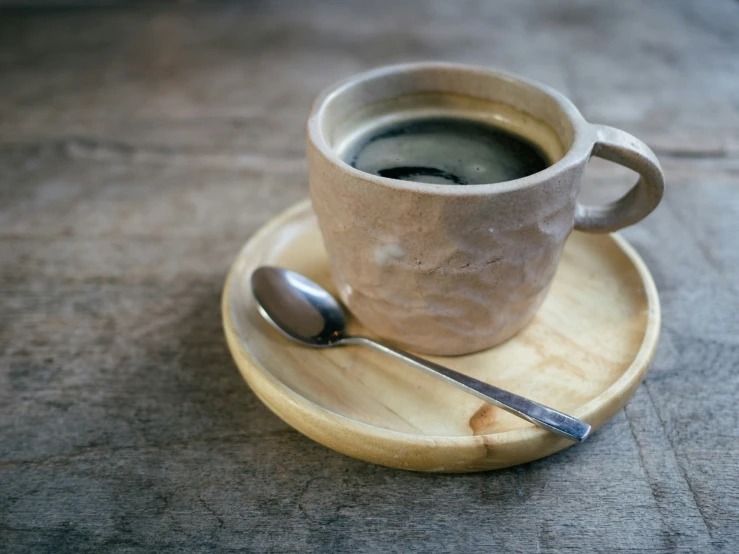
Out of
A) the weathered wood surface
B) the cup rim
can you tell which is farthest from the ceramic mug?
the weathered wood surface

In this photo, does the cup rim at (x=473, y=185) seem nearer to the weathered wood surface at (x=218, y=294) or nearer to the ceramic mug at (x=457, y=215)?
the ceramic mug at (x=457, y=215)

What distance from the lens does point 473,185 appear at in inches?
19.8

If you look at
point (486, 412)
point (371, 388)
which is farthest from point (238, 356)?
point (486, 412)

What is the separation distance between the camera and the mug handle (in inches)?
21.3

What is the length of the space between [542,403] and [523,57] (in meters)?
1.08

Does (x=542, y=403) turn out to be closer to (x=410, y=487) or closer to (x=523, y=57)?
(x=410, y=487)

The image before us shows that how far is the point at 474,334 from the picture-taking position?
59cm

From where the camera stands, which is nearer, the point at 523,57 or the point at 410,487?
the point at 410,487

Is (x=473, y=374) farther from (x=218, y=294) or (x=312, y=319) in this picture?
(x=218, y=294)

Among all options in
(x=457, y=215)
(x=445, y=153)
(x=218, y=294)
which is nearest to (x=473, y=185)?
(x=457, y=215)

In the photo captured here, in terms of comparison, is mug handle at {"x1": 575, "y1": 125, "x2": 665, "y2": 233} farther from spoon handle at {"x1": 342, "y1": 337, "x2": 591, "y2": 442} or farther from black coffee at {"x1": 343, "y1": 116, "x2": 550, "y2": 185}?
spoon handle at {"x1": 342, "y1": 337, "x2": 591, "y2": 442}

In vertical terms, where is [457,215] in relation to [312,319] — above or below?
above

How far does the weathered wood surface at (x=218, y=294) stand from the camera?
1.61ft

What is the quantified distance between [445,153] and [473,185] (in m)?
0.16
